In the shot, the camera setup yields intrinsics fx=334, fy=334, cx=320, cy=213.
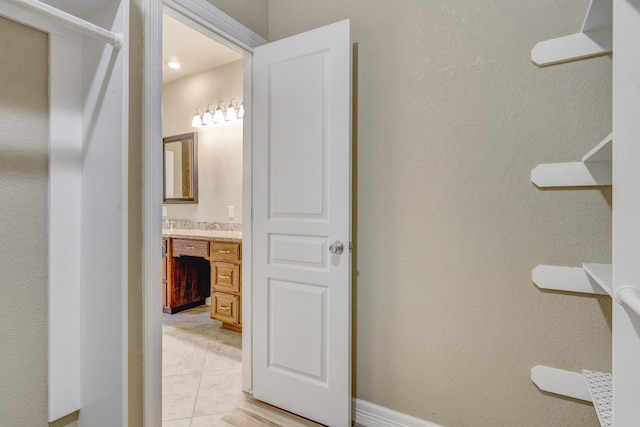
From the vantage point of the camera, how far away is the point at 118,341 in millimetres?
1184

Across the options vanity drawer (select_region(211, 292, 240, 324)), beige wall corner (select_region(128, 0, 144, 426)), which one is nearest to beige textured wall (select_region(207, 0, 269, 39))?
beige wall corner (select_region(128, 0, 144, 426))

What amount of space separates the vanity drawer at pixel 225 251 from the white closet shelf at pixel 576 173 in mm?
2297

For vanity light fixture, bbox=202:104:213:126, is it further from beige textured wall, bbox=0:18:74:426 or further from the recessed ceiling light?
beige textured wall, bbox=0:18:74:426

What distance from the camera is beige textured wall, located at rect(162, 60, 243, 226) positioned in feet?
11.8

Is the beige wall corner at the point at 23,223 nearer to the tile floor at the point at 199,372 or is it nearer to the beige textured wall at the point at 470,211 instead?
the tile floor at the point at 199,372

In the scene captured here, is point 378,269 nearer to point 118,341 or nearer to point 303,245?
point 303,245

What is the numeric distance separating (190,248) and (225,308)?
0.70 metres

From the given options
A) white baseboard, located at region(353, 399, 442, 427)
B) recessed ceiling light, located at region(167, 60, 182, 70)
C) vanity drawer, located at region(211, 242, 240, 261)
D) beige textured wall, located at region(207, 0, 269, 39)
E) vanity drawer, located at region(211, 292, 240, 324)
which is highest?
recessed ceiling light, located at region(167, 60, 182, 70)

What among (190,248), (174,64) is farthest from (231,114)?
(190,248)

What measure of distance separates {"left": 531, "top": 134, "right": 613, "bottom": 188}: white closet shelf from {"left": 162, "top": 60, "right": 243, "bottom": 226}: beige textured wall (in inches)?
110

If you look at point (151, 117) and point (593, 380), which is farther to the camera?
point (151, 117)

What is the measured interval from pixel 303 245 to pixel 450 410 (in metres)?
1.07

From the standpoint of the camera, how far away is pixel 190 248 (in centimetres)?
328

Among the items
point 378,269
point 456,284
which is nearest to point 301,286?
point 378,269
